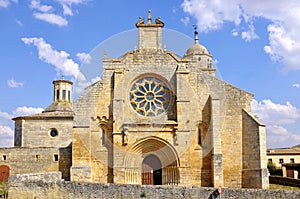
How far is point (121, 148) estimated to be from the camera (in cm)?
2284

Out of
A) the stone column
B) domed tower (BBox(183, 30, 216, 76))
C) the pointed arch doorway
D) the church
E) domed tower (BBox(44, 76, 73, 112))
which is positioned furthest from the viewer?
domed tower (BBox(183, 30, 216, 76))

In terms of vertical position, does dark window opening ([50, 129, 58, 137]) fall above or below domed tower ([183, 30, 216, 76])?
below

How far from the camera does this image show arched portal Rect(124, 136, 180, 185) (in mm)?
22906

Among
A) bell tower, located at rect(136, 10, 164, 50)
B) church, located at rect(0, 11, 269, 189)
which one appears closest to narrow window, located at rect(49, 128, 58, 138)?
church, located at rect(0, 11, 269, 189)

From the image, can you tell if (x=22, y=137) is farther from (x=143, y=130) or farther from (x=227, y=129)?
(x=227, y=129)

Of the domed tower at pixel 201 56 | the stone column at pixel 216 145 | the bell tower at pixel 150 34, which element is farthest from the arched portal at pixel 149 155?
the domed tower at pixel 201 56

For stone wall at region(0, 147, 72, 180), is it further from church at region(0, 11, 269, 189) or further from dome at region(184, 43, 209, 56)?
dome at region(184, 43, 209, 56)

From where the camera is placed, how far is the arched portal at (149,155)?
2291 centimetres

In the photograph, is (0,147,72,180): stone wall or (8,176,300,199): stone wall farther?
(0,147,72,180): stone wall

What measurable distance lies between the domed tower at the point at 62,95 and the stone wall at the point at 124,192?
19580 millimetres

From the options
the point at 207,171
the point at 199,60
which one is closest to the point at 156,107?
the point at 207,171

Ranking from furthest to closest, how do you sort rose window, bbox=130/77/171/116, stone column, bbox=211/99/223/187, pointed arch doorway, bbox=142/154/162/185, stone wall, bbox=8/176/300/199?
1. pointed arch doorway, bbox=142/154/162/185
2. rose window, bbox=130/77/171/116
3. stone column, bbox=211/99/223/187
4. stone wall, bbox=8/176/300/199

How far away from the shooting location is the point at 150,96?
79.0 ft

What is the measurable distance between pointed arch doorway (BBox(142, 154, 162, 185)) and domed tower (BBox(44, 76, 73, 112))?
12547mm
